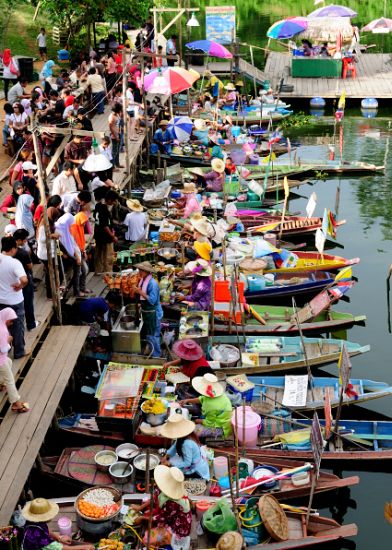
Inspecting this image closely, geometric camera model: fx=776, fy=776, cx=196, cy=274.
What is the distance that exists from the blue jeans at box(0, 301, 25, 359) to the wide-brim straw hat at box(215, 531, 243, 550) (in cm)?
421

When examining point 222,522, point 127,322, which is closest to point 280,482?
point 222,522

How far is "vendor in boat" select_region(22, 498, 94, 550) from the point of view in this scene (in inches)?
345

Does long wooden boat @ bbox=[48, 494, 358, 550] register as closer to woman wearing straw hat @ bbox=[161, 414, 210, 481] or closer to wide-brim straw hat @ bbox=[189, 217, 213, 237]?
woman wearing straw hat @ bbox=[161, 414, 210, 481]

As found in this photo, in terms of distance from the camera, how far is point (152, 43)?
3067cm

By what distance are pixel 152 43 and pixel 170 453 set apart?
23541 millimetres

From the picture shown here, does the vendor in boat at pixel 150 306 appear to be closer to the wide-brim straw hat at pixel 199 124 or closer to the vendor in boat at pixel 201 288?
the vendor in boat at pixel 201 288

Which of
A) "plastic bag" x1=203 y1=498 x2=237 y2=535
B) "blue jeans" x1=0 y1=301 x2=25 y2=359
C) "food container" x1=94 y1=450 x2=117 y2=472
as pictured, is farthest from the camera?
"blue jeans" x1=0 y1=301 x2=25 y2=359

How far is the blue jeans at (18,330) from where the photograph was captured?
36.3 ft

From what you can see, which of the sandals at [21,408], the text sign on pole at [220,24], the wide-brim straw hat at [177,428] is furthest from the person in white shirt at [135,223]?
the text sign on pole at [220,24]

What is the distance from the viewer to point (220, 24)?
33.2 m

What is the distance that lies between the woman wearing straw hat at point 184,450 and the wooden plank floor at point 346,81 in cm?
2589

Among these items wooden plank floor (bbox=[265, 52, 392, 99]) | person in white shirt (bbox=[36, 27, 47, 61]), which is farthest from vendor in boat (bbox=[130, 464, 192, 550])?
wooden plank floor (bbox=[265, 52, 392, 99])

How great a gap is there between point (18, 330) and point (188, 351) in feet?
8.90

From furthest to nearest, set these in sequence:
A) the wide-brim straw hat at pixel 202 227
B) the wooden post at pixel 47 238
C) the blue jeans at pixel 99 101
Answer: the blue jeans at pixel 99 101 < the wide-brim straw hat at pixel 202 227 < the wooden post at pixel 47 238
